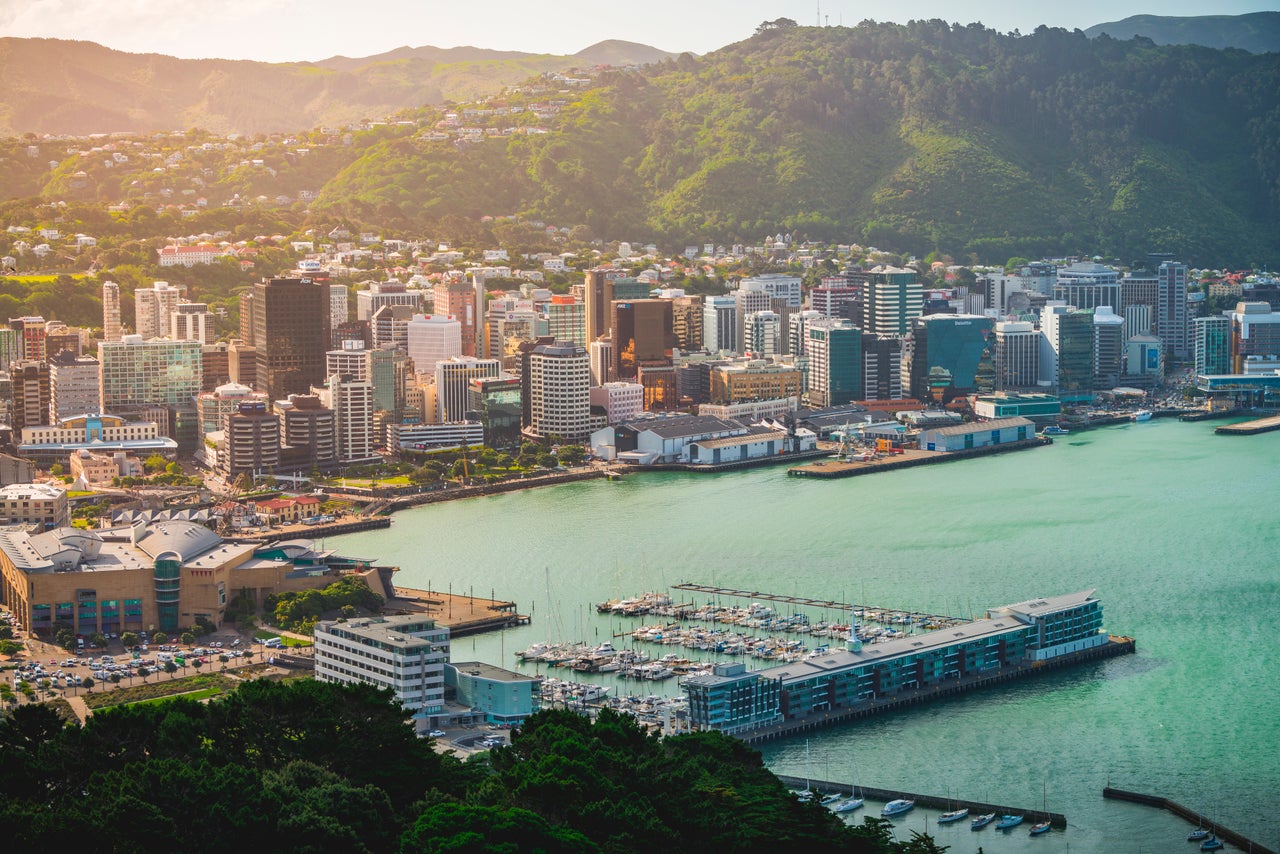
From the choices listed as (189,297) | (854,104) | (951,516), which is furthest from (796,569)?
(854,104)

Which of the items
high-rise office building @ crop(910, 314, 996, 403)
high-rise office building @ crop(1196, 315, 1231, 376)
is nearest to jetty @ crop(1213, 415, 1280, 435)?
high-rise office building @ crop(1196, 315, 1231, 376)

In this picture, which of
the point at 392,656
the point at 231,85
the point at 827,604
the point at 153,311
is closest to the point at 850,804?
the point at 392,656

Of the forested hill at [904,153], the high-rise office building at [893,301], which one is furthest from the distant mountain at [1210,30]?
the high-rise office building at [893,301]

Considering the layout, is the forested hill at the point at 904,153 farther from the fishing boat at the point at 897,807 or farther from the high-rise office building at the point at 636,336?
the fishing boat at the point at 897,807

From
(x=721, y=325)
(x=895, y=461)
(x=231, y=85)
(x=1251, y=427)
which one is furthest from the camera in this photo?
(x=231, y=85)

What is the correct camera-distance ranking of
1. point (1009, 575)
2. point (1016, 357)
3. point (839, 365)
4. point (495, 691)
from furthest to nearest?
point (1016, 357) < point (839, 365) < point (1009, 575) < point (495, 691)

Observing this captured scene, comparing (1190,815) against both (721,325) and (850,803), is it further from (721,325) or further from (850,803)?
(721,325)
